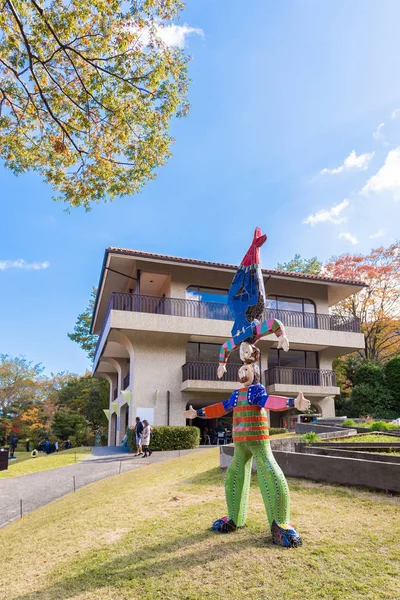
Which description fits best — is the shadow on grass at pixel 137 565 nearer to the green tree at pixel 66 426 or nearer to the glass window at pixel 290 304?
the glass window at pixel 290 304

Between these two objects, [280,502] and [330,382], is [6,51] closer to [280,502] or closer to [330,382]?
[280,502]

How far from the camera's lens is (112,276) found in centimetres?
2314

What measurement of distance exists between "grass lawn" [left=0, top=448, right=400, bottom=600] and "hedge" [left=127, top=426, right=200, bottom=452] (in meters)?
9.54

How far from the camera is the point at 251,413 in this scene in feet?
17.8

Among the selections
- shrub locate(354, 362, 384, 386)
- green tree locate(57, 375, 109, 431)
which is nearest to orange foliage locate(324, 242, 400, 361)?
shrub locate(354, 362, 384, 386)

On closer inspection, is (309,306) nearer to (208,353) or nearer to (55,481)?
(208,353)

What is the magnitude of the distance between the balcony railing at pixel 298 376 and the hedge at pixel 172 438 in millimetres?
5996

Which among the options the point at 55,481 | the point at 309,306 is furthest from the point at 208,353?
the point at 55,481

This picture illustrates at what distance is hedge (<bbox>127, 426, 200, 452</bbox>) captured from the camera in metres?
17.3

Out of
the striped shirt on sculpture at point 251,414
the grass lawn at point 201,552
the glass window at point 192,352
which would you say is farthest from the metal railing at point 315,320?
the striped shirt on sculpture at point 251,414

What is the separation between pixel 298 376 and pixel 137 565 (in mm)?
18754

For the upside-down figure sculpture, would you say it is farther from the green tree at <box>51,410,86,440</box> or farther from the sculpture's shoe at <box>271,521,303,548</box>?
the green tree at <box>51,410,86,440</box>

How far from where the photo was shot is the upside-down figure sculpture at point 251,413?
5016 millimetres

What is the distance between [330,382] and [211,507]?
59.2 ft
